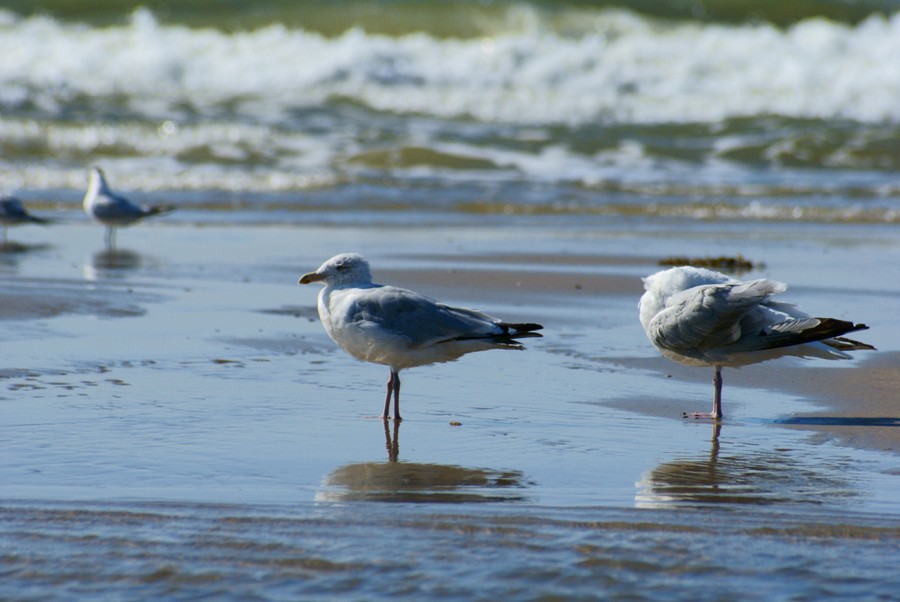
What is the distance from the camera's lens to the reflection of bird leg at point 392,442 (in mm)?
4930

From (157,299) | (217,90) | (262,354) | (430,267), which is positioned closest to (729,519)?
(262,354)

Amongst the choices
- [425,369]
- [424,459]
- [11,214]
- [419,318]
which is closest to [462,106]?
[11,214]

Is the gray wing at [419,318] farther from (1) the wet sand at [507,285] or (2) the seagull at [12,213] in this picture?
(2) the seagull at [12,213]

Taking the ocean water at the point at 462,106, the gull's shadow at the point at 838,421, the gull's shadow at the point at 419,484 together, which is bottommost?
the gull's shadow at the point at 419,484

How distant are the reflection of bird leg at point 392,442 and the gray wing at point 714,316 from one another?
1.39 metres

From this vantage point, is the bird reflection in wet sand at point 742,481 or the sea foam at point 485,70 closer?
the bird reflection in wet sand at point 742,481

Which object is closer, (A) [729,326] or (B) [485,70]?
(A) [729,326]

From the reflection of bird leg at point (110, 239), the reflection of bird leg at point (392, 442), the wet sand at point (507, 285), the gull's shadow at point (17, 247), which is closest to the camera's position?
the reflection of bird leg at point (392, 442)

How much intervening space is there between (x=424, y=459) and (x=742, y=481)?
1185 mm

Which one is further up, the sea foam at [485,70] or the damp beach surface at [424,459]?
the sea foam at [485,70]

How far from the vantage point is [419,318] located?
567 centimetres

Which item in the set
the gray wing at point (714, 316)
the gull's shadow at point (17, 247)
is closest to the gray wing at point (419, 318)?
the gray wing at point (714, 316)

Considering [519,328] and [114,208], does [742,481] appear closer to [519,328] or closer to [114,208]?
[519,328]

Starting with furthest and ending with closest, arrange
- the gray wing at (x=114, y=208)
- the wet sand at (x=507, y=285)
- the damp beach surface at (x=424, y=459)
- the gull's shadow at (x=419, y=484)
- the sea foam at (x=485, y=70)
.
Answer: the sea foam at (x=485, y=70)
the gray wing at (x=114, y=208)
the wet sand at (x=507, y=285)
the gull's shadow at (x=419, y=484)
the damp beach surface at (x=424, y=459)
